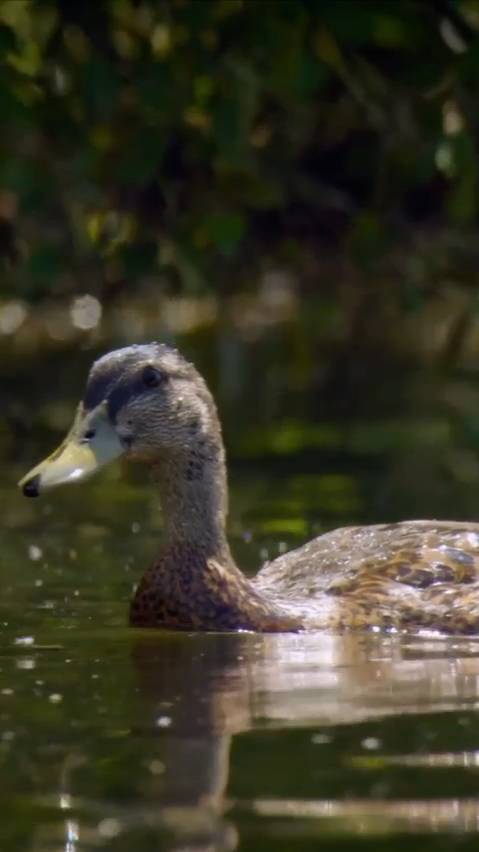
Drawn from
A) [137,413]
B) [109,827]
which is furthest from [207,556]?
[109,827]

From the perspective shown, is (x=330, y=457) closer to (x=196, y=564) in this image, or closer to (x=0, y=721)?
(x=196, y=564)

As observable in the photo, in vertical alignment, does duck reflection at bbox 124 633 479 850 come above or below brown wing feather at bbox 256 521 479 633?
above

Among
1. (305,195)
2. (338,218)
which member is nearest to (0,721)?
(305,195)

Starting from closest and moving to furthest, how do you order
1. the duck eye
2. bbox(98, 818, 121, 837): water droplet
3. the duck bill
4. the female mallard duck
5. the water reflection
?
1. bbox(98, 818, 121, 837): water droplet
2. the water reflection
3. the duck bill
4. the female mallard duck
5. the duck eye

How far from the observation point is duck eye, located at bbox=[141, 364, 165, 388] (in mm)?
11523

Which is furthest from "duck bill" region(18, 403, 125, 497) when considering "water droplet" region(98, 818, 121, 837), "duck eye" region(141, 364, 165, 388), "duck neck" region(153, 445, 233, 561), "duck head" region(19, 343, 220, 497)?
"water droplet" region(98, 818, 121, 837)

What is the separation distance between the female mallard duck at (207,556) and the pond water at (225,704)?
0.20m

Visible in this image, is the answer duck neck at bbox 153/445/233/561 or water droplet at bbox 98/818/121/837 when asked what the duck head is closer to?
duck neck at bbox 153/445/233/561

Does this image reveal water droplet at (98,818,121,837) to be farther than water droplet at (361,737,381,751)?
No

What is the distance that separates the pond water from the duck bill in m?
0.64

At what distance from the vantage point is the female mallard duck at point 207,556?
11.4m

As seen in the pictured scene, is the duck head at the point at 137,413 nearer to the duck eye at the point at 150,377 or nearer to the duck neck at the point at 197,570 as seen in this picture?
the duck eye at the point at 150,377

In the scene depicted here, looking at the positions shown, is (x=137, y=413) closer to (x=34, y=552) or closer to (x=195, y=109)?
(x=34, y=552)

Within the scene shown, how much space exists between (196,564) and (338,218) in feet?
48.4
